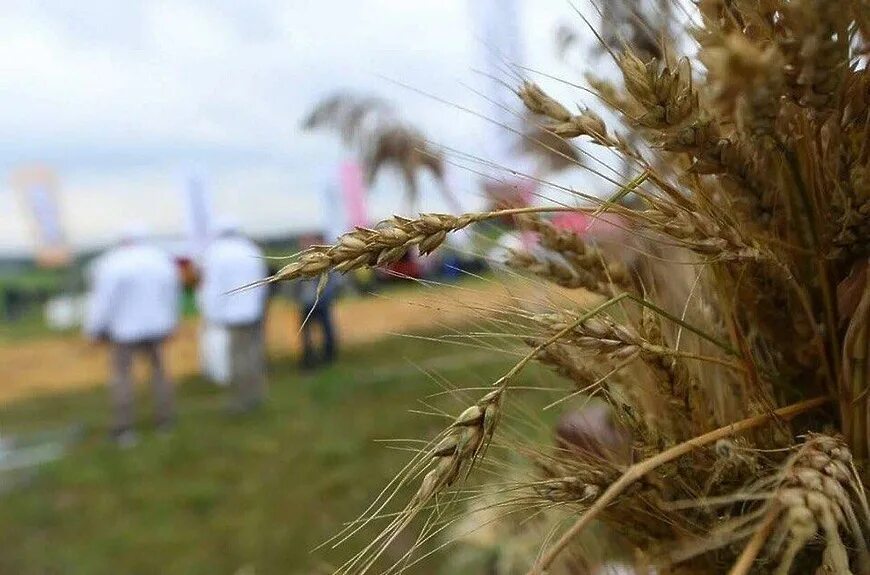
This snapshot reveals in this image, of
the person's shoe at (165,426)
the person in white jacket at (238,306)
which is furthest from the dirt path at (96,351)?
the person's shoe at (165,426)

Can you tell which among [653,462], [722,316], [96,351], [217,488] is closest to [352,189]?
[96,351]

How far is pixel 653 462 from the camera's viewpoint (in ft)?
1.47

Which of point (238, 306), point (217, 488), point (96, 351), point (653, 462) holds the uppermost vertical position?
point (653, 462)

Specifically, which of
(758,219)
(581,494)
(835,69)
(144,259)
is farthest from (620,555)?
(144,259)

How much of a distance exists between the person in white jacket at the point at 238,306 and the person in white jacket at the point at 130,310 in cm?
31

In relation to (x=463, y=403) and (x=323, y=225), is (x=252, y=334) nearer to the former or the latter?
(x=323, y=225)

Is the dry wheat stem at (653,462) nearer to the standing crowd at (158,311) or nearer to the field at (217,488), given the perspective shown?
the field at (217,488)

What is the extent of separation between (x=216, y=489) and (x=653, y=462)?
3853 millimetres

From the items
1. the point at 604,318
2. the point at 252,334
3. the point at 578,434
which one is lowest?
the point at 252,334

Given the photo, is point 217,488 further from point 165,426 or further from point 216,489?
point 165,426

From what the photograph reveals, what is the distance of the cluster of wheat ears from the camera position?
0.40 metres

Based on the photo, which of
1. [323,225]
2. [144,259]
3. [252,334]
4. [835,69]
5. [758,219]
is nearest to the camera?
[835,69]

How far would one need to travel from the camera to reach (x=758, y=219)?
1.54 ft

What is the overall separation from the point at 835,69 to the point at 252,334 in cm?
521
